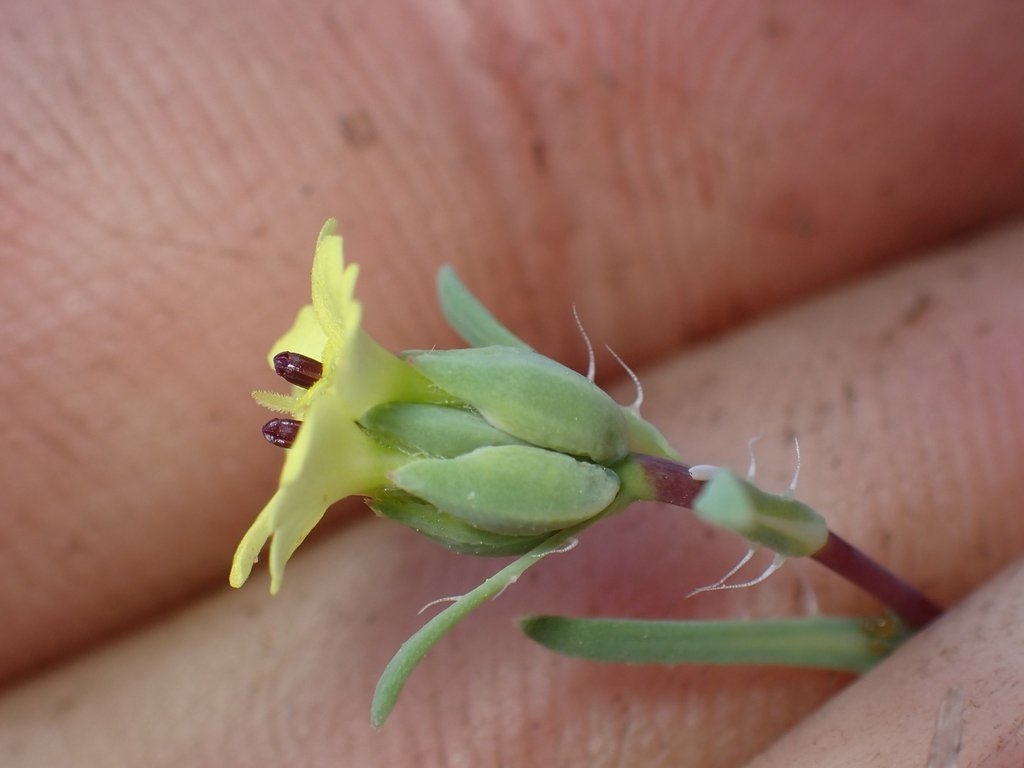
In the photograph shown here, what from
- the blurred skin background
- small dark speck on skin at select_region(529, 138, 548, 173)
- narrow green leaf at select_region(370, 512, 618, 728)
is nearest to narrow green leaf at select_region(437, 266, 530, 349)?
narrow green leaf at select_region(370, 512, 618, 728)

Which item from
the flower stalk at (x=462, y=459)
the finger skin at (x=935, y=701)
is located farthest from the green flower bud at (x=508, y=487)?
the finger skin at (x=935, y=701)

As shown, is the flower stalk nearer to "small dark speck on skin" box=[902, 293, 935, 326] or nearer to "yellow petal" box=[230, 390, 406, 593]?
"yellow petal" box=[230, 390, 406, 593]

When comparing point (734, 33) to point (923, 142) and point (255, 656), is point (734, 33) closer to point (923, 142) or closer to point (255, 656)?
point (923, 142)

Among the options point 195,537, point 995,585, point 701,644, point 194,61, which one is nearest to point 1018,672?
point 995,585

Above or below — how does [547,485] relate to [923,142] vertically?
above

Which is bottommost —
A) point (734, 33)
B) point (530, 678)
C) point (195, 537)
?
point (530, 678)

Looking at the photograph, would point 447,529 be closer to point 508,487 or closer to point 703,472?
point 508,487
